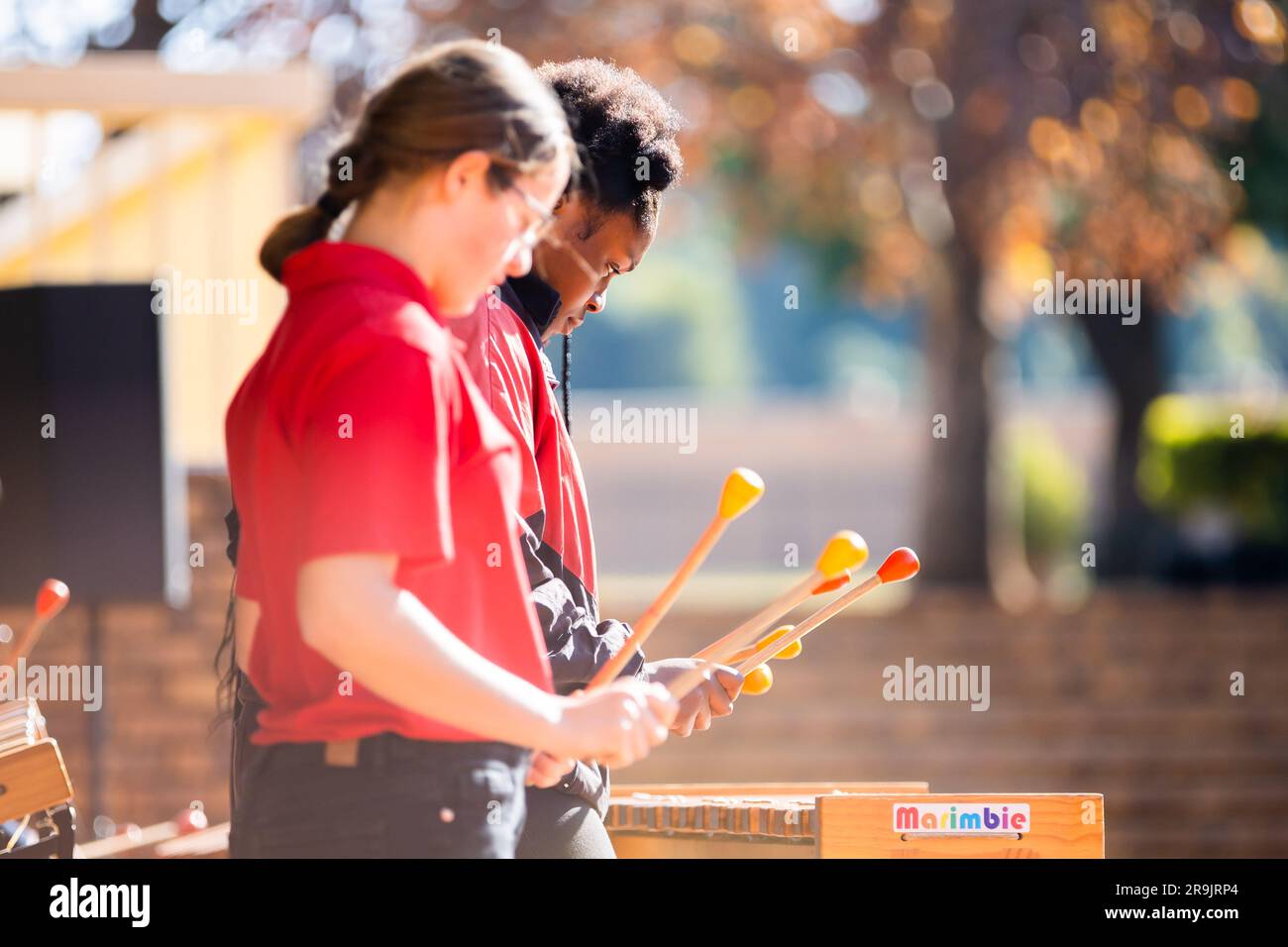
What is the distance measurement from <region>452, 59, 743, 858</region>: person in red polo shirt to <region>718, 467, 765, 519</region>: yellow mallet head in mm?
203

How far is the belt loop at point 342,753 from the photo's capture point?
4.66ft

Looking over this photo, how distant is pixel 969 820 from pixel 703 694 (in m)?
0.35

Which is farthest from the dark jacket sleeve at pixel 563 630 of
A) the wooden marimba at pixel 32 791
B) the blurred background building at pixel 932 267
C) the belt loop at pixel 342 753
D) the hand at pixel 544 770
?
the blurred background building at pixel 932 267

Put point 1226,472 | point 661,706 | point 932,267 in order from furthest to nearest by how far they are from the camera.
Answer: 1. point 1226,472
2. point 932,267
3. point 661,706

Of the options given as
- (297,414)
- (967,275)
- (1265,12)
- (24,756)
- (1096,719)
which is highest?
(1265,12)

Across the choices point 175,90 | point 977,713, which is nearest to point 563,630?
point 175,90

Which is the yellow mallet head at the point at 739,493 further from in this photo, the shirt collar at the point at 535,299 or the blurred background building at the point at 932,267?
the blurred background building at the point at 932,267

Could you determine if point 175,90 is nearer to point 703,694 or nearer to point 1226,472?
point 703,694

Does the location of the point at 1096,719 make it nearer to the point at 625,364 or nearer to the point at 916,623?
the point at 916,623

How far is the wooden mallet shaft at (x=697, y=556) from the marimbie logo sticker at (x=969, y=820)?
43cm

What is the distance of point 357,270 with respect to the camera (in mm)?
1434

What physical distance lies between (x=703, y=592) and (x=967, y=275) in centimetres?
263
